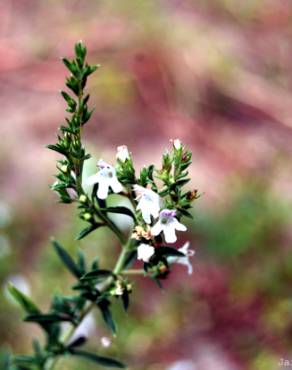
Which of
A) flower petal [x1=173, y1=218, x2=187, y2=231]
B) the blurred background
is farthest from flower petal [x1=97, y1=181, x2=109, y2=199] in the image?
the blurred background

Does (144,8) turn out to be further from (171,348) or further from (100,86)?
(171,348)

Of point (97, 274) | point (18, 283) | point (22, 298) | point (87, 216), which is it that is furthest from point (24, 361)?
point (18, 283)

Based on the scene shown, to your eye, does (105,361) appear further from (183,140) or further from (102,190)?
(183,140)

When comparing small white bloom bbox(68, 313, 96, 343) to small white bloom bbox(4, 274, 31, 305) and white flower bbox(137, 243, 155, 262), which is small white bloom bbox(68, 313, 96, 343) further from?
white flower bbox(137, 243, 155, 262)

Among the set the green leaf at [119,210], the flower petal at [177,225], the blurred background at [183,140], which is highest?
the blurred background at [183,140]

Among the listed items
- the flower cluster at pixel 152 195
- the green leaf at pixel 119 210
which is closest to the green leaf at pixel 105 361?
the flower cluster at pixel 152 195

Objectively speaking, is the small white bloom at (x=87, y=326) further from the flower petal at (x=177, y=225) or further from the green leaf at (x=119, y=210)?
the flower petal at (x=177, y=225)

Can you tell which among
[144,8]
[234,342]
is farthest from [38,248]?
[144,8]
